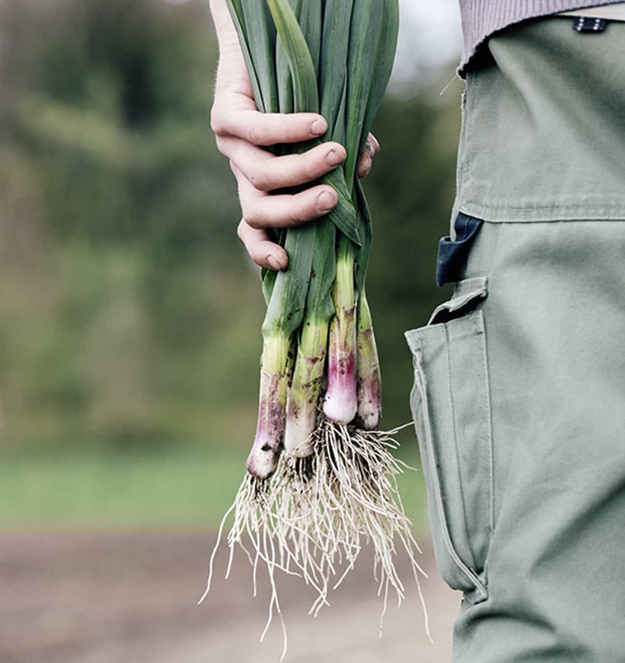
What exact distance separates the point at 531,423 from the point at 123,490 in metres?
9.76

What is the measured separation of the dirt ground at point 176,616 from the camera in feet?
13.1

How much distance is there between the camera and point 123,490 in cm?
1021

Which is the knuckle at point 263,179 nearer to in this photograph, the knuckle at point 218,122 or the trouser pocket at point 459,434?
the knuckle at point 218,122

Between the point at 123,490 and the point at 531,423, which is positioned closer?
the point at 531,423

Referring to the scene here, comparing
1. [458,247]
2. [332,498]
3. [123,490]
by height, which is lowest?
[123,490]

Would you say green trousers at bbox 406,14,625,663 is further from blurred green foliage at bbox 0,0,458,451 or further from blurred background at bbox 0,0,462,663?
blurred green foliage at bbox 0,0,458,451

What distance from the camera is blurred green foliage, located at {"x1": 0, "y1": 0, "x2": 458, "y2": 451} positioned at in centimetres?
1143

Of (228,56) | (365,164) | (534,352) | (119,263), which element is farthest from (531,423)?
(119,263)

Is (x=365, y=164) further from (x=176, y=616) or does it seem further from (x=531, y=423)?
(x=176, y=616)

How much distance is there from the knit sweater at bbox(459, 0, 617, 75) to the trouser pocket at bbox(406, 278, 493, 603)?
232 millimetres

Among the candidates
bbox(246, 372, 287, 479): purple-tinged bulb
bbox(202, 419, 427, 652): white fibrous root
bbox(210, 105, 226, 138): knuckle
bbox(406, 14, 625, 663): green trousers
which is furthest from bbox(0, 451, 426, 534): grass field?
bbox(406, 14, 625, 663): green trousers

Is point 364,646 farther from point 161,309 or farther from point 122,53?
point 122,53

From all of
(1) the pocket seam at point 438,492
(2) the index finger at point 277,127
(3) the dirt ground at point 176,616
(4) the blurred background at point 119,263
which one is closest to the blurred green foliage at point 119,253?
(4) the blurred background at point 119,263

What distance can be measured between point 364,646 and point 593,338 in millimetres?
3298
